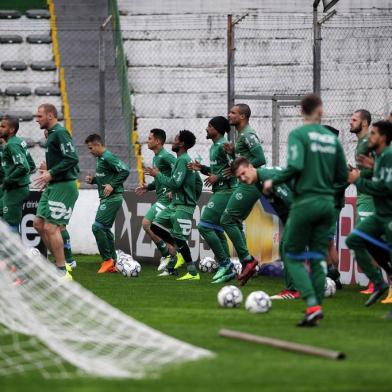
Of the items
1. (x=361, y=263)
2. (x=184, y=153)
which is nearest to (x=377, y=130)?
(x=361, y=263)

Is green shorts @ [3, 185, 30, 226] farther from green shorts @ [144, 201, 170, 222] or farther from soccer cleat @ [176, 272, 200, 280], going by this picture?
green shorts @ [144, 201, 170, 222]

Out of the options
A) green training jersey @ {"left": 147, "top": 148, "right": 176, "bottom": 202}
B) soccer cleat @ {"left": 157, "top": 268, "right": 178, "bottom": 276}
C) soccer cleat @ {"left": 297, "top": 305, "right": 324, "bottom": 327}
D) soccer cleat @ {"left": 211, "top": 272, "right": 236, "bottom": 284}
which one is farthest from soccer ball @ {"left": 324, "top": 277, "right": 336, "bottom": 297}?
green training jersey @ {"left": 147, "top": 148, "right": 176, "bottom": 202}

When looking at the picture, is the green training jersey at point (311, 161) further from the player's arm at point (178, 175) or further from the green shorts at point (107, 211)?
the green shorts at point (107, 211)

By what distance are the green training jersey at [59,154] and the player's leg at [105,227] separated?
2810 millimetres

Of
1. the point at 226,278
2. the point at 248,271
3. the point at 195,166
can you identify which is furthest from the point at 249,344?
the point at 195,166

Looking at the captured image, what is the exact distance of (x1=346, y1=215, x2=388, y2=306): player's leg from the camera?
1073 centimetres

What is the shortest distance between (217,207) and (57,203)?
2111 mm

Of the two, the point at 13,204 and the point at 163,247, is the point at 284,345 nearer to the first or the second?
the point at 13,204

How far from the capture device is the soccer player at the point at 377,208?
33.8 feet

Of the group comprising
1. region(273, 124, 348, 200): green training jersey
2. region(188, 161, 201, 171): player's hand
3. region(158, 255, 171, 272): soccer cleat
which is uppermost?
region(273, 124, 348, 200): green training jersey

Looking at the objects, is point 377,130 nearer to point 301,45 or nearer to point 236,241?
point 236,241

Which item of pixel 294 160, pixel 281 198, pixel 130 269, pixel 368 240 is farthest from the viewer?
pixel 130 269

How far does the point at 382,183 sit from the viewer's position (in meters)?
10.3

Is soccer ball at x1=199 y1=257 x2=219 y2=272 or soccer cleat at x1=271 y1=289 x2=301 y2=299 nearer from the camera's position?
soccer cleat at x1=271 y1=289 x2=301 y2=299
